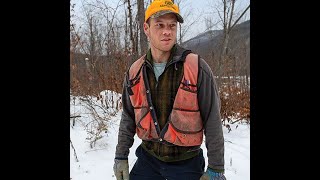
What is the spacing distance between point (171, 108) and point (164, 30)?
0.50m

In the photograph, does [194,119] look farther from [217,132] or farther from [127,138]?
[127,138]

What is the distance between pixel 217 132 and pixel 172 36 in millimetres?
675

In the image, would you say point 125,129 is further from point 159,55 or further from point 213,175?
point 213,175

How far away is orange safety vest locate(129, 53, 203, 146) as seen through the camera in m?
1.72

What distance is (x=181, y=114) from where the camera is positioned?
5.69 feet

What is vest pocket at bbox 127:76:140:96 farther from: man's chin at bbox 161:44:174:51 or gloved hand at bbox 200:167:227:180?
gloved hand at bbox 200:167:227:180

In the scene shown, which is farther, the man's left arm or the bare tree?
the bare tree

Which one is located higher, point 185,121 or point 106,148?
point 185,121

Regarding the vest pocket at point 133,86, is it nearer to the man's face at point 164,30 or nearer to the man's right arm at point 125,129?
the man's right arm at point 125,129

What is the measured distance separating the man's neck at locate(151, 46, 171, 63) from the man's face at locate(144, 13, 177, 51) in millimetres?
36

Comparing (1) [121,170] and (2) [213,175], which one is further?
(1) [121,170]

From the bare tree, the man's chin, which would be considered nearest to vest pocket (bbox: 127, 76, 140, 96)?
the man's chin

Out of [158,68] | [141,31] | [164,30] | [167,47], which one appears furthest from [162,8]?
[141,31]
